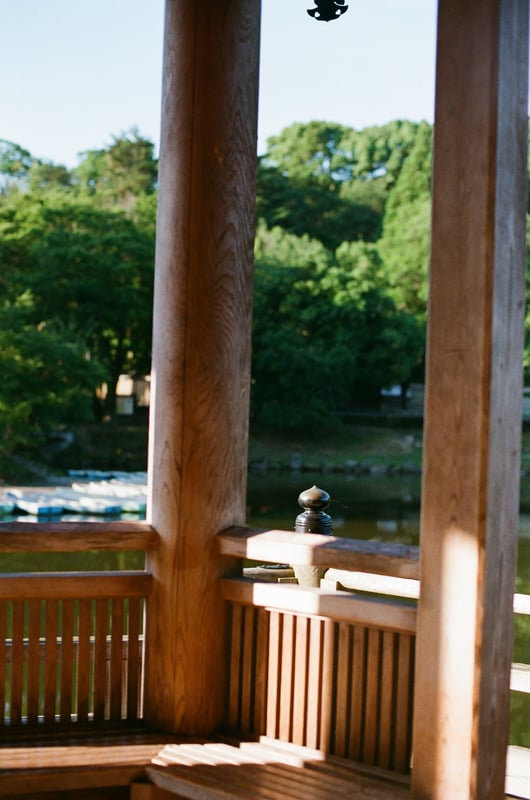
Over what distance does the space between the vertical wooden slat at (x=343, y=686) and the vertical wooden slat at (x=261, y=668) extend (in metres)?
0.28

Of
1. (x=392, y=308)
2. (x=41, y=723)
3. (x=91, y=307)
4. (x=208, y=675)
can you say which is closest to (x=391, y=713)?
(x=208, y=675)

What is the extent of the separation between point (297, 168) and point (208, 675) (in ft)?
124

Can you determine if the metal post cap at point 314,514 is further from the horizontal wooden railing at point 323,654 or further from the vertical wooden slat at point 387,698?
the vertical wooden slat at point 387,698

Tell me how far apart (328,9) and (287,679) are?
2101mm

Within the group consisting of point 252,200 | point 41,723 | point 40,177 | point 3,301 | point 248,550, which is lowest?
point 41,723

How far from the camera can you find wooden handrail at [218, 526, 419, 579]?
268cm

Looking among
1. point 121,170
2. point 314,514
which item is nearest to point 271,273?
point 121,170

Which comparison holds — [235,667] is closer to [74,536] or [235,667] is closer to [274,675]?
[274,675]

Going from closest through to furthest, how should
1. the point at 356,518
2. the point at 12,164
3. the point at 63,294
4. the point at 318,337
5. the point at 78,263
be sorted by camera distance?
the point at 356,518 → the point at 63,294 → the point at 78,263 → the point at 12,164 → the point at 318,337

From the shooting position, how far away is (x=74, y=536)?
118 inches

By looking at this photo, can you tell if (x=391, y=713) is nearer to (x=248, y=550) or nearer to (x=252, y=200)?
(x=248, y=550)

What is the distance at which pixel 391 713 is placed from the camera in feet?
9.00

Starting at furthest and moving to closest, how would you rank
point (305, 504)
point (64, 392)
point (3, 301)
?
point (3, 301) → point (64, 392) → point (305, 504)

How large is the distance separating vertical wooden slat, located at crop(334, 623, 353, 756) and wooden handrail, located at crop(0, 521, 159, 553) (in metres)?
0.69
